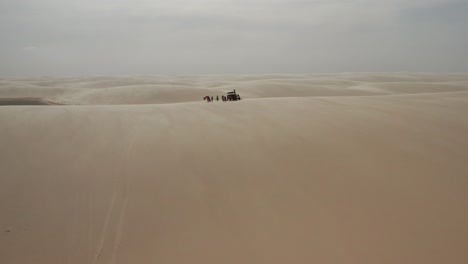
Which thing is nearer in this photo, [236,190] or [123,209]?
[123,209]

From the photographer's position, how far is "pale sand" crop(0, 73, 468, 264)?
3.13 meters

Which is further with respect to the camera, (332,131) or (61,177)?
(332,131)

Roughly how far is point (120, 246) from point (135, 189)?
3.35 feet

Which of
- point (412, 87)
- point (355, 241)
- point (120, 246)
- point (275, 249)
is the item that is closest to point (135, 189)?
point (120, 246)

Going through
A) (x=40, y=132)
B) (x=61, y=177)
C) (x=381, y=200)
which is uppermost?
(x=40, y=132)

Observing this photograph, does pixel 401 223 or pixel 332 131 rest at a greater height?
pixel 332 131

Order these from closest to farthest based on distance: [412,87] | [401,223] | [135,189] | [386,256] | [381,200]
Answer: [386,256]
[401,223]
[381,200]
[135,189]
[412,87]

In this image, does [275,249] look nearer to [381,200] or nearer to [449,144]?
[381,200]

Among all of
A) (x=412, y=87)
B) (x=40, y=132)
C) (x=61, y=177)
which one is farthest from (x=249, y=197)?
(x=412, y=87)

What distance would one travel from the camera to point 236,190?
4.07 meters

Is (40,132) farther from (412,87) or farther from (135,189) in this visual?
(412,87)

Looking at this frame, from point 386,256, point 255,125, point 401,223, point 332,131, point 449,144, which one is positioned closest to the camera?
point 386,256

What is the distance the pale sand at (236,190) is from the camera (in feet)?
10.3

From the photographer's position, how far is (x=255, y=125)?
6.45 metres
